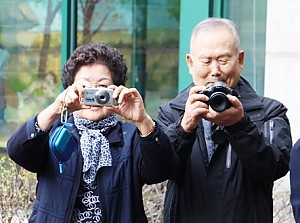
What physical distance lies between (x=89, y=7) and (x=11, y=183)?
8.81 feet

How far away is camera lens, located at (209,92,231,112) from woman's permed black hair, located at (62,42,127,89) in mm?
465

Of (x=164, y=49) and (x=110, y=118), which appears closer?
(x=110, y=118)

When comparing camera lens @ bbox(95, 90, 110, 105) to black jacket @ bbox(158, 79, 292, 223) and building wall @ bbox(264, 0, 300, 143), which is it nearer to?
black jacket @ bbox(158, 79, 292, 223)

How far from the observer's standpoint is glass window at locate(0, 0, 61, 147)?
7566mm

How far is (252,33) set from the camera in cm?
653

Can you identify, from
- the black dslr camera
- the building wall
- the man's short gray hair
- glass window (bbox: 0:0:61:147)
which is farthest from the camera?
glass window (bbox: 0:0:61:147)

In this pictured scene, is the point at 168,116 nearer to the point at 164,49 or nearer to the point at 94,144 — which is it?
the point at 94,144

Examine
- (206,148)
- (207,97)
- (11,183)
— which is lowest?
(11,183)

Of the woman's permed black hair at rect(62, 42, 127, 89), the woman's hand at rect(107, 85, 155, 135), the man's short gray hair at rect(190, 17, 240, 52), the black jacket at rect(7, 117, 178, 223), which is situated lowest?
the black jacket at rect(7, 117, 178, 223)

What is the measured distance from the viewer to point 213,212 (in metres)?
2.98

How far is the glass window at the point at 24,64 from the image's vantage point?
757 cm

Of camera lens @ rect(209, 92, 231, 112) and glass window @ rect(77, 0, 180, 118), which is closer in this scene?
camera lens @ rect(209, 92, 231, 112)

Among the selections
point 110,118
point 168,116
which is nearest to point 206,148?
point 168,116

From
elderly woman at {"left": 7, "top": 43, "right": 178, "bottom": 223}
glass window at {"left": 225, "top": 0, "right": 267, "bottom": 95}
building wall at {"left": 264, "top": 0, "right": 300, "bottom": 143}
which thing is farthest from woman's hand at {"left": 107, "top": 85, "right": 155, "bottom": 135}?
glass window at {"left": 225, "top": 0, "right": 267, "bottom": 95}
